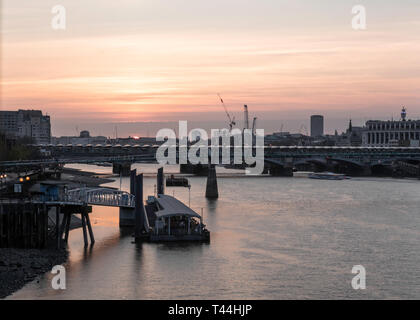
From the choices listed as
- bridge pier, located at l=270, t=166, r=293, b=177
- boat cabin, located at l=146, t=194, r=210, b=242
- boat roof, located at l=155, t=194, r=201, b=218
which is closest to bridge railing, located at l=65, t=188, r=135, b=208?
boat roof, located at l=155, t=194, r=201, b=218

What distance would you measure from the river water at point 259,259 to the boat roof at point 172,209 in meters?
1.42

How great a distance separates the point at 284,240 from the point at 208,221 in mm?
6423

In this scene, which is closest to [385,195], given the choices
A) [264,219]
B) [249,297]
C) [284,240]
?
[264,219]

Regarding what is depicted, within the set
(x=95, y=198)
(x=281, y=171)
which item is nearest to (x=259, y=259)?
(x=95, y=198)

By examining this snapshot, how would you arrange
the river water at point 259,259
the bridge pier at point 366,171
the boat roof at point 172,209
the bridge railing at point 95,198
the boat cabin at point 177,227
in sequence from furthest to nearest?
the bridge pier at point 366,171, the boat roof at point 172,209, the bridge railing at point 95,198, the boat cabin at point 177,227, the river water at point 259,259

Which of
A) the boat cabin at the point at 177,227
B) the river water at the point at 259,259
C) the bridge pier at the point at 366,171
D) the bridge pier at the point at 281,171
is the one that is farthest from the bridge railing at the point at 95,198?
the bridge pier at the point at 366,171

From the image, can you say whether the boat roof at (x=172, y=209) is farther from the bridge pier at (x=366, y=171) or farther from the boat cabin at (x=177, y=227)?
the bridge pier at (x=366, y=171)

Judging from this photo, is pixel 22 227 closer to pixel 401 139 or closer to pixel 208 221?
pixel 208 221

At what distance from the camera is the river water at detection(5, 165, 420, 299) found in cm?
2109

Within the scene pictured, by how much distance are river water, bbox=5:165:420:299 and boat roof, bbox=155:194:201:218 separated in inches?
55.8

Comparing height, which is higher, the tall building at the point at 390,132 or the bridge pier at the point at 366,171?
the tall building at the point at 390,132

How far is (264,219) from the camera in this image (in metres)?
36.6

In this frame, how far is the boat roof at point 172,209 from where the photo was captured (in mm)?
28828

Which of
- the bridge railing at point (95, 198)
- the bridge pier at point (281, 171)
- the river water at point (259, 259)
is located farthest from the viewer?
the bridge pier at point (281, 171)
